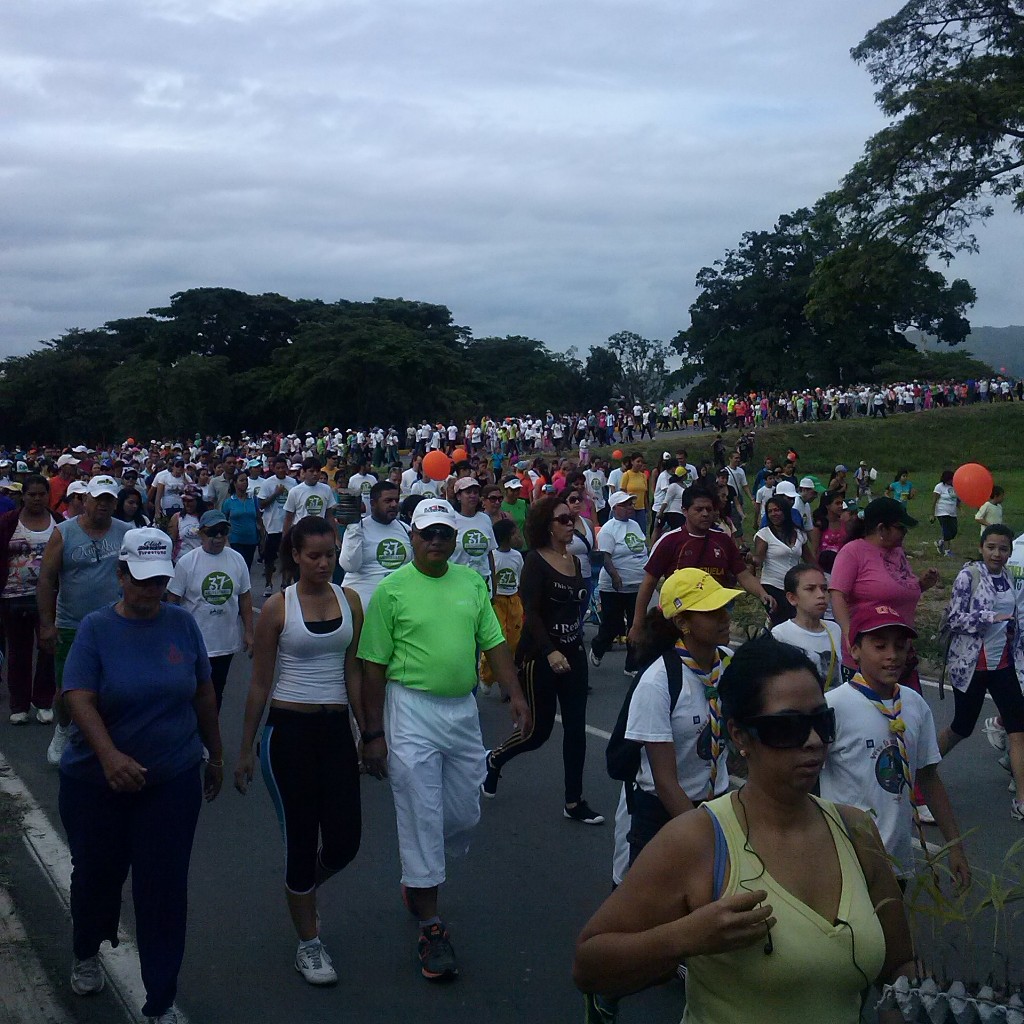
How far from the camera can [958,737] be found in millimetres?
7000

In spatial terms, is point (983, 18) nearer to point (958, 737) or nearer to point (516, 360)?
point (958, 737)

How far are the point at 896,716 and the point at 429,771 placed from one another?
→ 190 centimetres

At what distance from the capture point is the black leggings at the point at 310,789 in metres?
4.72

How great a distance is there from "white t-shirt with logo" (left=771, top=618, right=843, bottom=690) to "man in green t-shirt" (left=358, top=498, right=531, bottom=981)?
5.99 feet

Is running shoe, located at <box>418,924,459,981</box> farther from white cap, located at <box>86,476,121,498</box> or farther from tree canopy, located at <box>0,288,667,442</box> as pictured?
tree canopy, located at <box>0,288,667,442</box>

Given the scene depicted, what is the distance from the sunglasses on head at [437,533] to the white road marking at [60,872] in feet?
6.91

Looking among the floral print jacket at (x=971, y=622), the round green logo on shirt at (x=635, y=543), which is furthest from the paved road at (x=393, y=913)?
the round green logo on shirt at (x=635, y=543)

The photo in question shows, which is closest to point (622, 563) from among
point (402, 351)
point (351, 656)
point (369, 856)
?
point (369, 856)

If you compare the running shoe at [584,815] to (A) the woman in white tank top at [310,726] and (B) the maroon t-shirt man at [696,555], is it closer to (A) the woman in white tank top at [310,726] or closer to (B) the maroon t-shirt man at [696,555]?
(B) the maroon t-shirt man at [696,555]

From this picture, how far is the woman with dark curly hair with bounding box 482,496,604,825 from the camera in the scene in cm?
650

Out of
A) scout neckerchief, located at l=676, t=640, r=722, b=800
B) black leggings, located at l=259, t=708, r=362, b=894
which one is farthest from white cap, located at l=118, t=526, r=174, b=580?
scout neckerchief, located at l=676, t=640, r=722, b=800

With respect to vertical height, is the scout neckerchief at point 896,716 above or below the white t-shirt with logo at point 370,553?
below

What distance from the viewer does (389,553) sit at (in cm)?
834

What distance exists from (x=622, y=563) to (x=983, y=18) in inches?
1175
